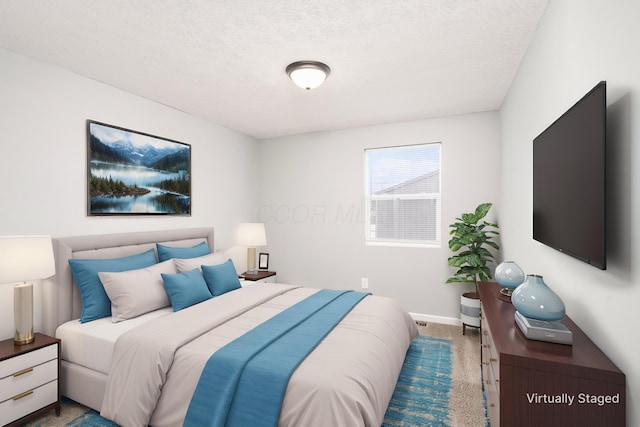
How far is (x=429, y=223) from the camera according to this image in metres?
4.15

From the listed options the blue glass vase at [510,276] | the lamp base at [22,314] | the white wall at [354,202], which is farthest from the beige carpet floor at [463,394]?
the blue glass vase at [510,276]

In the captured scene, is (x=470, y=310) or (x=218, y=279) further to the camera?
(x=470, y=310)

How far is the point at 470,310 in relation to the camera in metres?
3.47

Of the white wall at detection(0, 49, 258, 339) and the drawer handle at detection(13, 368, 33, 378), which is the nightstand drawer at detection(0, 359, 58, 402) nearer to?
the drawer handle at detection(13, 368, 33, 378)

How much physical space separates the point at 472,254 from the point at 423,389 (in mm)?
1617

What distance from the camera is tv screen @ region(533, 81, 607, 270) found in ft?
3.92

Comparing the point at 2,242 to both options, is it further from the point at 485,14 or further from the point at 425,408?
the point at 485,14

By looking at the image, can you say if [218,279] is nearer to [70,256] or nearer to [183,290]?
[183,290]

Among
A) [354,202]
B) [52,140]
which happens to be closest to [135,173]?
[52,140]

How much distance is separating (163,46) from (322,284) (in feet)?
11.4

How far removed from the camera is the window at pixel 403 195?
4137mm

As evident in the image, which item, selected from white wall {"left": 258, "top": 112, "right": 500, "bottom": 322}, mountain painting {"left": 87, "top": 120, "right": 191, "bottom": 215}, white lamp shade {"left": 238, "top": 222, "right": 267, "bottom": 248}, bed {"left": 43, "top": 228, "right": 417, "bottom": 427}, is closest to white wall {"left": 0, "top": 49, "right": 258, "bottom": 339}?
mountain painting {"left": 87, "top": 120, "right": 191, "bottom": 215}

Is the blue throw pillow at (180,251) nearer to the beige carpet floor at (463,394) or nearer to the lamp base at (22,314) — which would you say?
the lamp base at (22,314)

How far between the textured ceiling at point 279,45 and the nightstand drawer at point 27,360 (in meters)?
2.11
